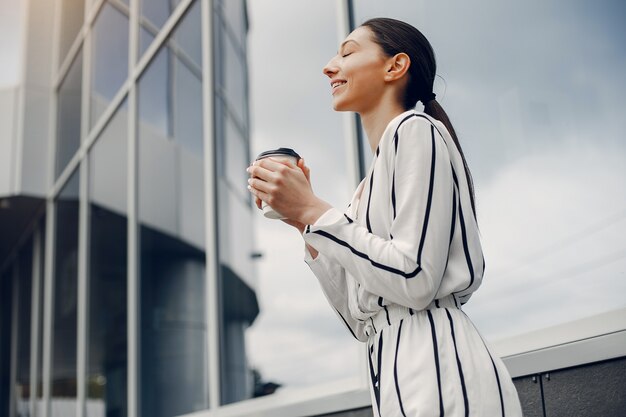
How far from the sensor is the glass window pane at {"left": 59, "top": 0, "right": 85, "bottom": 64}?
9.05m

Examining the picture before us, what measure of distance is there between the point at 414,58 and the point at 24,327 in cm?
920

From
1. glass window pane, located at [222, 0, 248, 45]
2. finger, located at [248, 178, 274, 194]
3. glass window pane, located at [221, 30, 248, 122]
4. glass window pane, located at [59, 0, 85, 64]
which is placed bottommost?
finger, located at [248, 178, 274, 194]

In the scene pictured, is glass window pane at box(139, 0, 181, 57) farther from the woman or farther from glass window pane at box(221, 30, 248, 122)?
the woman

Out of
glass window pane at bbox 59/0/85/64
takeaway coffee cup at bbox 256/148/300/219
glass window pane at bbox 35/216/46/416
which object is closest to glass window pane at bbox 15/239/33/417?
glass window pane at bbox 35/216/46/416

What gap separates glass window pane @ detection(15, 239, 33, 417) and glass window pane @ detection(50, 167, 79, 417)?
159 centimetres

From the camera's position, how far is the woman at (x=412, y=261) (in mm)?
1460

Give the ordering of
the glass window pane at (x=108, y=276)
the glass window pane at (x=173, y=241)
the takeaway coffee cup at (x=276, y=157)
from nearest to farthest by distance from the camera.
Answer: the takeaway coffee cup at (x=276, y=157), the glass window pane at (x=173, y=241), the glass window pane at (x=108, y=276)

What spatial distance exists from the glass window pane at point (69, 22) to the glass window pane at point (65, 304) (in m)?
1.63

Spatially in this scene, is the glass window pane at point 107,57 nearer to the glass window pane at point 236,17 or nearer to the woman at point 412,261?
the glass window pane at point 236,17

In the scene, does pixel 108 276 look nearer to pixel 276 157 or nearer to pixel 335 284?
pixel 335 284

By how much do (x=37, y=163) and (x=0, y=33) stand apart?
1.75 m

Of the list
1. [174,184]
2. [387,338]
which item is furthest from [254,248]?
[387,338]

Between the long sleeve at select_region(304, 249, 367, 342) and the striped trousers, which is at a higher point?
the long sleeve at select_region(304, 249, 367, 342)

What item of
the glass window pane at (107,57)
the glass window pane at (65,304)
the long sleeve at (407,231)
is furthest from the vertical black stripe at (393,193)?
the glass window pane at (65,304)
